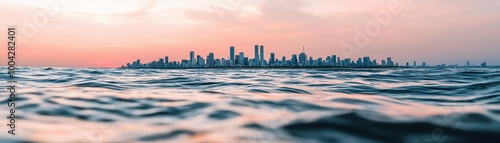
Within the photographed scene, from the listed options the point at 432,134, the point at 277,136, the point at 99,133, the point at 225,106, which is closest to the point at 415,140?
the point at 432,134

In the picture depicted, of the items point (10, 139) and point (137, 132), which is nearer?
point (10, 139)

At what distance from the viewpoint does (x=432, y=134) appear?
15.2 ft

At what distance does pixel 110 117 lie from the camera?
6074 mm

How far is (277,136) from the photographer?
454 cm

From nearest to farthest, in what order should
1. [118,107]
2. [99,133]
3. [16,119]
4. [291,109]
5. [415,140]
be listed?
[415,140]
[99,133]
[16,119]
[291,109]
[118,107]

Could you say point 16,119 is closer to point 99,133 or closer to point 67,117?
point 67,117

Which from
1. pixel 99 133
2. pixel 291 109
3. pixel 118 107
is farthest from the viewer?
pixel 118 107

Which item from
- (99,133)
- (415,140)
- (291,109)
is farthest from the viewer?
(291,109)

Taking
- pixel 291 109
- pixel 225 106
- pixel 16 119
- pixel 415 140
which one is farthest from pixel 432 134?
pixel 16 119

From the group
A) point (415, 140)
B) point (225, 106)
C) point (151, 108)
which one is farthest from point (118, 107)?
point (415, 140)

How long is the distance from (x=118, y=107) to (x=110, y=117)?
46.7 inches

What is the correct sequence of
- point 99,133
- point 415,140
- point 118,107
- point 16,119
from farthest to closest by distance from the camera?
point 118,107, point 16,119, point 99,133, point 415,140

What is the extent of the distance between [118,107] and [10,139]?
2.88 metres

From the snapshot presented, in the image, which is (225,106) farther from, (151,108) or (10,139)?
(10,139)
